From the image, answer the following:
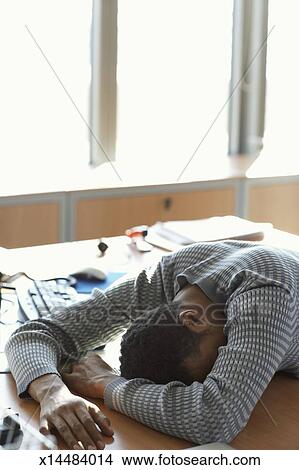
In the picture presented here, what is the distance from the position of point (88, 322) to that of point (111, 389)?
25 cm

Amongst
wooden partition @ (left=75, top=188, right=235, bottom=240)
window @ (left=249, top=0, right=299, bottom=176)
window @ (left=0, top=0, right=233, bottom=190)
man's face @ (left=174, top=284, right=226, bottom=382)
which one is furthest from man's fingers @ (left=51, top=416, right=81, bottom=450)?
window @ (left=249, top=0, right=299, bottom=176)

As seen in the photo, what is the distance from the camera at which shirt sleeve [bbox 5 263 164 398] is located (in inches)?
67.4

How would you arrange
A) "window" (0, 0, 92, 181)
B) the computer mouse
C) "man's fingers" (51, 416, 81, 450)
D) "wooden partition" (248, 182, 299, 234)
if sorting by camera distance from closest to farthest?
1. "man's fingers" (51, 416, 81, 450)
2. the computer mouse
3. "window" (0, 0, 92, 181)
4. "wooden partition" (248, 182, 299, 234)

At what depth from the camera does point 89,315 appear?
178 cm

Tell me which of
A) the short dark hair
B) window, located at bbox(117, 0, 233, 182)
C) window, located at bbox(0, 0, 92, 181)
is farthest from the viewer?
window, located at bbox(117, 0, 233, 182)

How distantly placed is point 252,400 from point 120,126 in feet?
9.52

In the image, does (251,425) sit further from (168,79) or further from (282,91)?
(282,91)

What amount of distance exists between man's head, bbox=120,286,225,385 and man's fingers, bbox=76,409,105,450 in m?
0.14

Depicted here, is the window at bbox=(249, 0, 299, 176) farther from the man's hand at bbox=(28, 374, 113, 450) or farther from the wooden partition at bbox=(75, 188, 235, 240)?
the man's hand at bbox=(28, 374, 113, 450)

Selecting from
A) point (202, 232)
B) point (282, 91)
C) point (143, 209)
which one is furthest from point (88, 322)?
point (282, 91)

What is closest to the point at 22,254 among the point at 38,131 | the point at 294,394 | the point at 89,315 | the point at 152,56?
the point at 89,315

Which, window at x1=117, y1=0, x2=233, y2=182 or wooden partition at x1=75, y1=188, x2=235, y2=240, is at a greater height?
window at x1=117, y1=0, x2=233, y2=182
